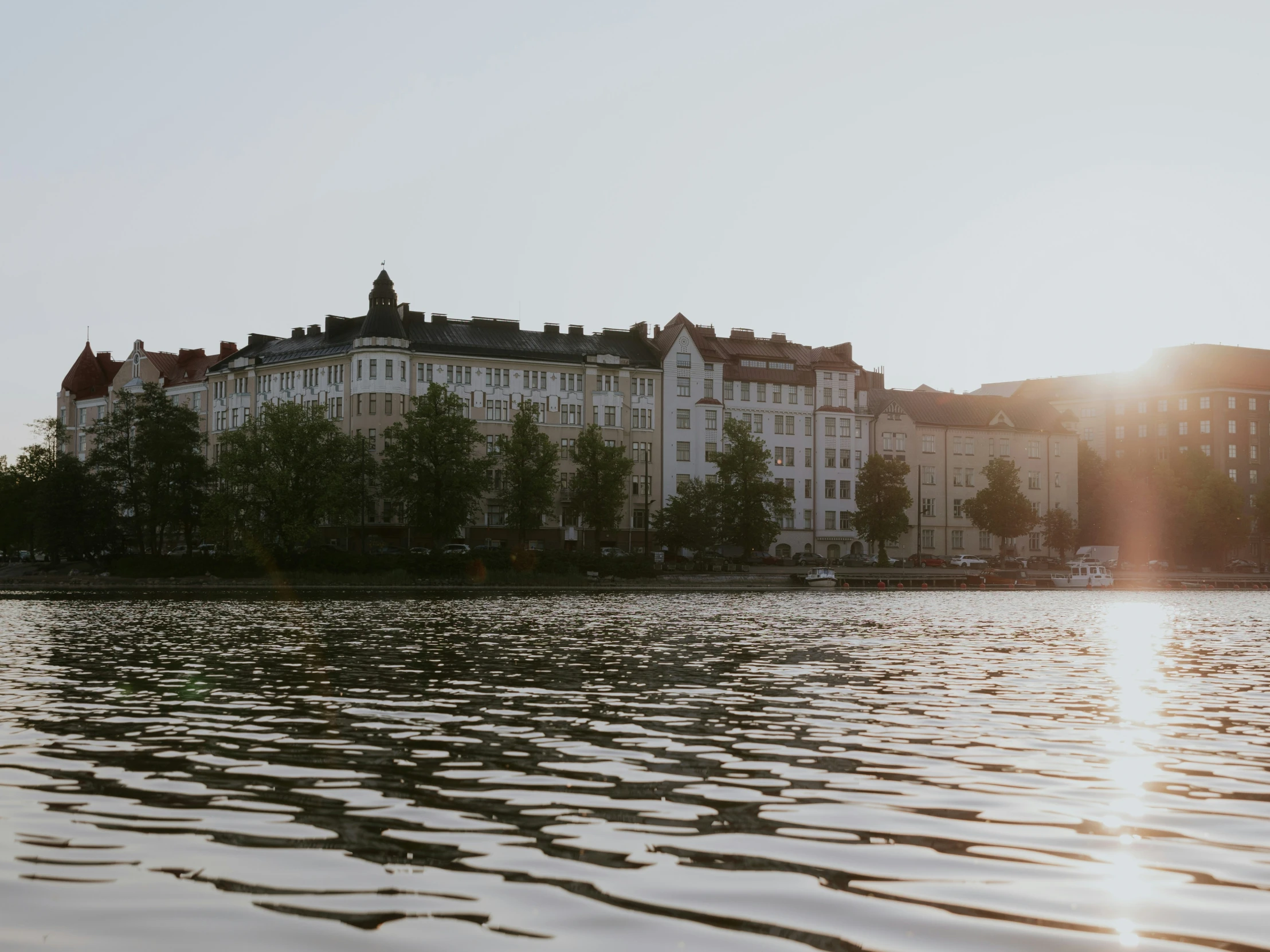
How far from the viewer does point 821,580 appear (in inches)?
4417

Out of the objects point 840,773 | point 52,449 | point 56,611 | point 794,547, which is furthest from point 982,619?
point 52,449

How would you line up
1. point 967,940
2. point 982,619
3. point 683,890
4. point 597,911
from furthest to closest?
1. point 982,619
2. point 683,890
3. point 597,911
4. point 967,940

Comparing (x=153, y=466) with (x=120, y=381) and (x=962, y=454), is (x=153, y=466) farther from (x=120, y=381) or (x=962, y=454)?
(x=962, y=454)

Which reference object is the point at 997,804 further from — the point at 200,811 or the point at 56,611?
the point at 56,611

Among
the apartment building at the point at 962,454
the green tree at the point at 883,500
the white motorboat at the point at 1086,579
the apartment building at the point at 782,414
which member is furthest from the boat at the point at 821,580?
the apartment building at the point at 962,454

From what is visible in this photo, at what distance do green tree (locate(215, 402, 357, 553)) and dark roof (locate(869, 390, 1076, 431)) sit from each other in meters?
72.7

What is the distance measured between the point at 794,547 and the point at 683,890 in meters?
141

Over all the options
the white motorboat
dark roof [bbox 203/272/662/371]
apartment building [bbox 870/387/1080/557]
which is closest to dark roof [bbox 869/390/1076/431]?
apartment building [bbox 870/387/1080/557]

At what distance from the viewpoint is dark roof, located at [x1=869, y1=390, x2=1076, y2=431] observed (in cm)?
16288

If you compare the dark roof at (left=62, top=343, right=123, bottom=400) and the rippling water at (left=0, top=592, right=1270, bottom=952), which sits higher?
the dark roof at (left=62, top=343, right=123, bottom=400)

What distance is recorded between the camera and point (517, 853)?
10.1m

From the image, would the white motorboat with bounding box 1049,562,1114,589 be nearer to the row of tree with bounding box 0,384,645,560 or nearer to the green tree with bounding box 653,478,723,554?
the green tree with bounding box 653,478,723,554

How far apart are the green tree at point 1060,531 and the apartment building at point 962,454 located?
431 centimetres

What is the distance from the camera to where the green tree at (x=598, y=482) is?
4867 inches
